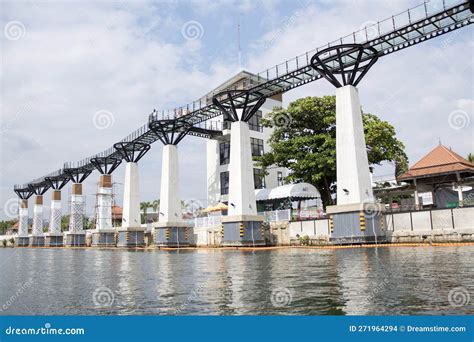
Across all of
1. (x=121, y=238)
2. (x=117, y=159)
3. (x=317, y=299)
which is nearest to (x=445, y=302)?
(x=317, y=299)

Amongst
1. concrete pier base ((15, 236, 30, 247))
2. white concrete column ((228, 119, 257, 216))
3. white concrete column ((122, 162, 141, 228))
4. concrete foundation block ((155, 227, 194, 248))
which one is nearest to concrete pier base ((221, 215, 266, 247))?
white concrete column ((228, 119, 257, 216))

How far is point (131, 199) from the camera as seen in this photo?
186 feet

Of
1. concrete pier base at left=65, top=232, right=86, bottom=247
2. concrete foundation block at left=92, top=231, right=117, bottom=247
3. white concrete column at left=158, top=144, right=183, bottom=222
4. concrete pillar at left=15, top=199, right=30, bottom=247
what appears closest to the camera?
white concrete column at left=158, top=144, right=183, bottom=222

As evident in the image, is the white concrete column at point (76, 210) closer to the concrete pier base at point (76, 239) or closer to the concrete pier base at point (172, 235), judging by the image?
the concrete pier base at point (76, 239)

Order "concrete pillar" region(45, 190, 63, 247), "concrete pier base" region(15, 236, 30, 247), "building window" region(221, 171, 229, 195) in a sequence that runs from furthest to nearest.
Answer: "concrete pier base" region(15, 236, 30, 247) < "concrete pillar" region(45, 190, 63, 247) < "building window" region(221, 171, 229, 195)

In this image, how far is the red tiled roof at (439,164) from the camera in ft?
113

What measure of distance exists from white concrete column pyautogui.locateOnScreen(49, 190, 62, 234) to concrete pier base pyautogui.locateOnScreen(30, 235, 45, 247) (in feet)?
16.7

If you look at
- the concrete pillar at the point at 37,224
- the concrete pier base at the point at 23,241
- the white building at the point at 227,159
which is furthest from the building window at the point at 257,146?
the concrete pier base at the point at 23,241

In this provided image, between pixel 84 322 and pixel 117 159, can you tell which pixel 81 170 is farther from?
pixel 84 322

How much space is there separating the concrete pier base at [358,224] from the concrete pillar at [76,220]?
2211 inches

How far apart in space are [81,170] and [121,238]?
27500 millimetres

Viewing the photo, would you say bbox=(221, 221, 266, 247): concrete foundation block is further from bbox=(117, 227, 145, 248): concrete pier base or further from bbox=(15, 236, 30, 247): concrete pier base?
bbox=(15, 236, 30, 247): concrete pier base

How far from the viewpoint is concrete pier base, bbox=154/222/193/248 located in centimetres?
4666

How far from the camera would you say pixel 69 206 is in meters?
79.7
